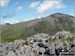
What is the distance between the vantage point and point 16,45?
61344mm

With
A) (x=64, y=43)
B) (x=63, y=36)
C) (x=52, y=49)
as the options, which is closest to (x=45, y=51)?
(x=52, y=49)

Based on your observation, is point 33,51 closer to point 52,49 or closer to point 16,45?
point 52,49

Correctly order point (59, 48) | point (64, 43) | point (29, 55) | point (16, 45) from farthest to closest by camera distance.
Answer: point (16, 45) < point (64, 43) < point (59, 48) < point (29, 55)

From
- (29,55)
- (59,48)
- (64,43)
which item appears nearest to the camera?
(29,55)

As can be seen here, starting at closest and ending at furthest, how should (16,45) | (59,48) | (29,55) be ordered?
(29,55)
(59,48)
(16,45)

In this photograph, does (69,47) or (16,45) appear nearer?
(69,47)

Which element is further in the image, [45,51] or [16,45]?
[16,45]

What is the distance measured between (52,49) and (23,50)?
1055 centimetres

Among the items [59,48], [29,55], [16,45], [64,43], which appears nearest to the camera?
[29,55]

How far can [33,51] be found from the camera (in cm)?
5312

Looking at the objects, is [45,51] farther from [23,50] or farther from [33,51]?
[23,50]

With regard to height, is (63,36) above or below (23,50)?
above

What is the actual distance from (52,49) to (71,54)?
7.01 m

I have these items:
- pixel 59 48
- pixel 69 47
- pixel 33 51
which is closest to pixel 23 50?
pixel 33 51
